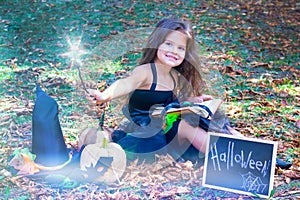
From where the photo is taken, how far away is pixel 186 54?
3.33 meters

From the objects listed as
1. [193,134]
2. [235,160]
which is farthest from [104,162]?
[235,160]

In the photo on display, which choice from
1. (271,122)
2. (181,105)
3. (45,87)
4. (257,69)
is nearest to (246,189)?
(181,105)

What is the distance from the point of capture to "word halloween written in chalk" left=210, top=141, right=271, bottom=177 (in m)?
2.83

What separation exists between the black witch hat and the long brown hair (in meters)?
0.68

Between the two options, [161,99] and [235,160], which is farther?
[161,99]

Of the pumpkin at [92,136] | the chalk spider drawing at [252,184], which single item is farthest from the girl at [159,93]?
the chalk spider drawing at [252,184]

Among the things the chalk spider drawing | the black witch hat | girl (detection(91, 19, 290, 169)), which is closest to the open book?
girl (detection(91, 19, 290, 169))

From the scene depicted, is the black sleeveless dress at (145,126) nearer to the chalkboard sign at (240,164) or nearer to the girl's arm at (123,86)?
the girl's arm at (123,86)

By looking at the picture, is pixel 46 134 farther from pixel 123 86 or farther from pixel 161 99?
pixel 161 99

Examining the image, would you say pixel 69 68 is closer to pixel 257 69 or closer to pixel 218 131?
pixel 257 69

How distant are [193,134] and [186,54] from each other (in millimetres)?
554

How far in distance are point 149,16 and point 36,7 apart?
173cm

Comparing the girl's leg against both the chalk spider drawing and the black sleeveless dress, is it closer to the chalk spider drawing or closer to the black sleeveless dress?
the black sleeveless dress

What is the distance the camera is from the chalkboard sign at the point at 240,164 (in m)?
2.82
